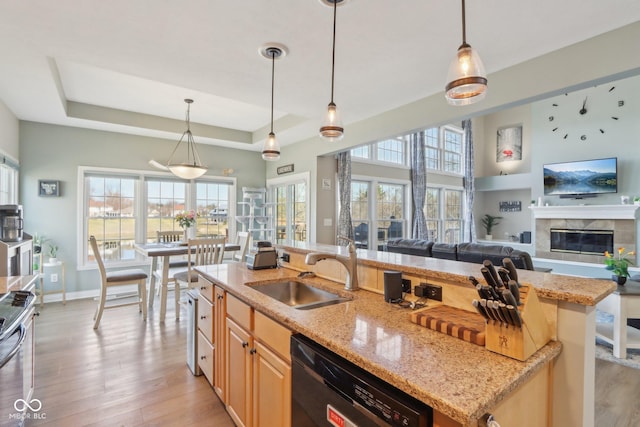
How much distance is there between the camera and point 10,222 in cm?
311

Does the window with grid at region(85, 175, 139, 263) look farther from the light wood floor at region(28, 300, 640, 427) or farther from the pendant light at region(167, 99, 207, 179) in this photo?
the light wood floor at region(28, 300, 640, 427)

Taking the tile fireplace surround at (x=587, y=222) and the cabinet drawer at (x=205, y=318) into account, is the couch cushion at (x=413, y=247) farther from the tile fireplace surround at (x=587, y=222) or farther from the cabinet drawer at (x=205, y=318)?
the tile fireplace surround at (x=587, y=222)

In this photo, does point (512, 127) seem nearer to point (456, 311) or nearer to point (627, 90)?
point (627, 90)

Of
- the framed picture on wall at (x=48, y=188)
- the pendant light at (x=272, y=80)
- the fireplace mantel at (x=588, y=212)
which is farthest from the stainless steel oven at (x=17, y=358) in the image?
the fireplace mantel at (x=588, y=212)

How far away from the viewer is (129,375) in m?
2.54

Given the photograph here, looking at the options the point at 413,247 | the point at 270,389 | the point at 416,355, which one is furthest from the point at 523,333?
the point at 413,247

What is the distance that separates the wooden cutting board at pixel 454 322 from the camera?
3.61 ft

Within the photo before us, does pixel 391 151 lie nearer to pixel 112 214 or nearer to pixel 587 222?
pixel 587 222

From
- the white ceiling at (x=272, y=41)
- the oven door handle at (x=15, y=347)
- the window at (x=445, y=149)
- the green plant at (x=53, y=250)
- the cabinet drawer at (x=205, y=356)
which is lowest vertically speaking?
the cabinet drawer at (x=205, y=356)

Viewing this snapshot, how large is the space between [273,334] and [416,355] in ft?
2.40

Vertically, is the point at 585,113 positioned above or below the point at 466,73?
above

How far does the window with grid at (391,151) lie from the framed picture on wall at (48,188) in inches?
214

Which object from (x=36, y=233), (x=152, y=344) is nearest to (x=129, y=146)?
(x=36, y=233)

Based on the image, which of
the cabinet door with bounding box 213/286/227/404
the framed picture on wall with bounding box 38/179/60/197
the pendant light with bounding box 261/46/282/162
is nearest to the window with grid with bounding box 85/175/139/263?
the framed picture on wall with bounding box 38/179/60/197
